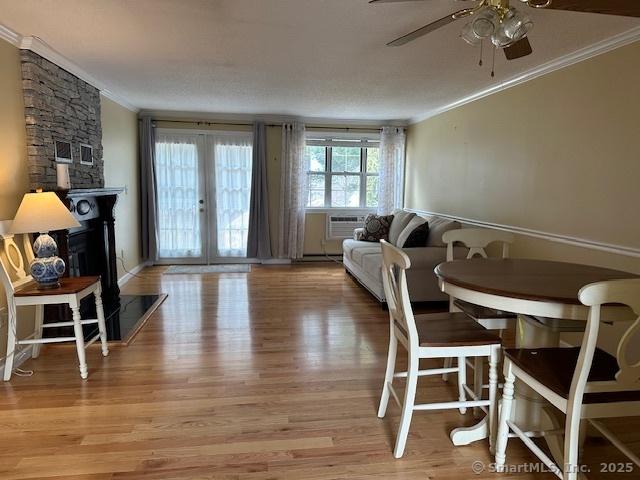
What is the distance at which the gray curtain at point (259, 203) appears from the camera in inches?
245

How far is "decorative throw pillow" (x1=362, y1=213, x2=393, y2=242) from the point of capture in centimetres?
552

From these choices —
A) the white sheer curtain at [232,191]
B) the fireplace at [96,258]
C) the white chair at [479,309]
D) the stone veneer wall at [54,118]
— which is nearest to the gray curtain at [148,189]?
the white sheer curtain at [232,191]

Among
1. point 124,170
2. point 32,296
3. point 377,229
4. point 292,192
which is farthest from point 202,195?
point 32,296

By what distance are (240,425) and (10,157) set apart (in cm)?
240

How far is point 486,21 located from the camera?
1.70 m

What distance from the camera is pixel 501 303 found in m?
1.71

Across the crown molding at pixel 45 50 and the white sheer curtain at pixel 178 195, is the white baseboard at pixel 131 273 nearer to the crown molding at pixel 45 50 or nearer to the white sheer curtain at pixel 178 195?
the white sheer curtain at pixel 178 195

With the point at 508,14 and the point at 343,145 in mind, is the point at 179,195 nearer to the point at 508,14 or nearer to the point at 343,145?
the point at 343,145

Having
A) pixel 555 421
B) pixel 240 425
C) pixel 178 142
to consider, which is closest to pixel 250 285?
pixel 178 142

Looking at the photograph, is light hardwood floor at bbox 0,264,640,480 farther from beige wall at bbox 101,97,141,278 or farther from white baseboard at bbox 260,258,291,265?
white baseboard at bbox 260,258,291,265

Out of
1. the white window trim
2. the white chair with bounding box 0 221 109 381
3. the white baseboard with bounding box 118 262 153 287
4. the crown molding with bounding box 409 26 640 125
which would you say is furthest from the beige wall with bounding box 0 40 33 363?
the white window trim

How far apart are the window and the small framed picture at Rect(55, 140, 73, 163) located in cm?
366

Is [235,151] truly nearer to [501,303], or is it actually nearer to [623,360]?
[501,303]

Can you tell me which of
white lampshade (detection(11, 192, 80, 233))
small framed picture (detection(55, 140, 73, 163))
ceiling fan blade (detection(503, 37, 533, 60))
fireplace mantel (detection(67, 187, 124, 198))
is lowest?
white lampshade (detection(11, 192, 80, 233))
